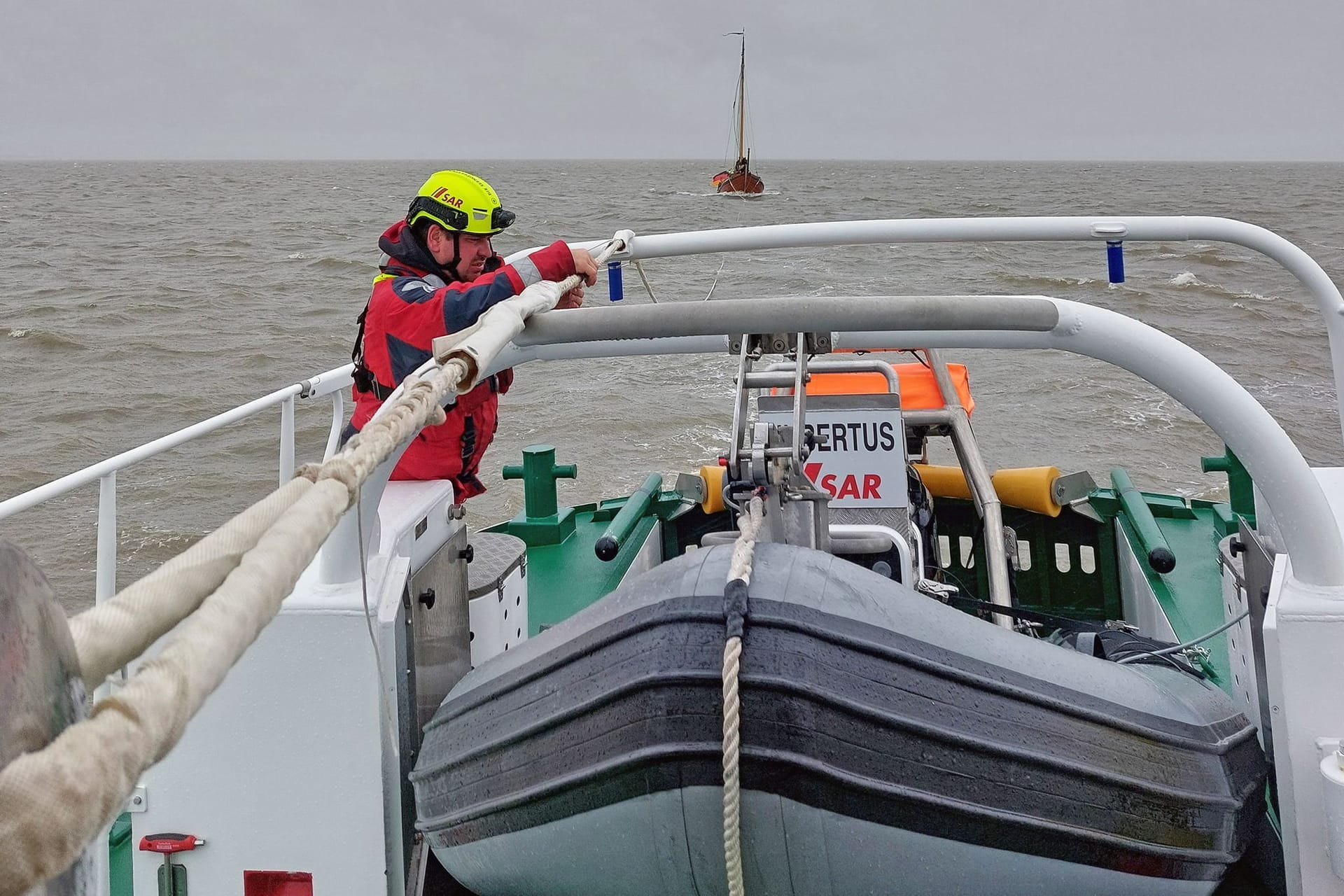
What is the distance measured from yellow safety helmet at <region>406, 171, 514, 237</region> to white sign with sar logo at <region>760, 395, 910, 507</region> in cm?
99

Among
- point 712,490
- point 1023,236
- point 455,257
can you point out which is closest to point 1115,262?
point 1023,236

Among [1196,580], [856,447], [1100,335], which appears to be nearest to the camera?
[1100,335]

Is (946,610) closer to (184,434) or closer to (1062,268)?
(184,434)

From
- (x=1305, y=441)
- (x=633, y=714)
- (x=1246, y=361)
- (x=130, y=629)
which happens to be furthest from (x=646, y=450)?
(x=130, y=629)

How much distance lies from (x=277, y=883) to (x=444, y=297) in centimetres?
120

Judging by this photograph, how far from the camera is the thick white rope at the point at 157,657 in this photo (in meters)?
0.43

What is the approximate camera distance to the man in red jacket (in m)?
2.39

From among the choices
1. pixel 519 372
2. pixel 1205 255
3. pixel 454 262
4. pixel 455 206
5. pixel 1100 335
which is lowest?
pixel 519 372

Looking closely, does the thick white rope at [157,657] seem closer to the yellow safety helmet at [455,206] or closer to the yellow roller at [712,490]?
the yellow safety helmet at [455,206]

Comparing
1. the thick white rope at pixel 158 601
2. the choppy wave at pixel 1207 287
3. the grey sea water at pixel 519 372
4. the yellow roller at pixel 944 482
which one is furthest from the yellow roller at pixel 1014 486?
the choppy wave at pixel 1207 287

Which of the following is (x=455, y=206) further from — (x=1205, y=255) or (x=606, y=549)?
(x=1205, y=255)

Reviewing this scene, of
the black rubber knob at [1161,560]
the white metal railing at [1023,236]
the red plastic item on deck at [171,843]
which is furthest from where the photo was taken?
the black rubber knob at [1161,560]

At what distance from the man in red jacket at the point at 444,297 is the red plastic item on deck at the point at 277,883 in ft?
3.00

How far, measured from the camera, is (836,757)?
133cm
